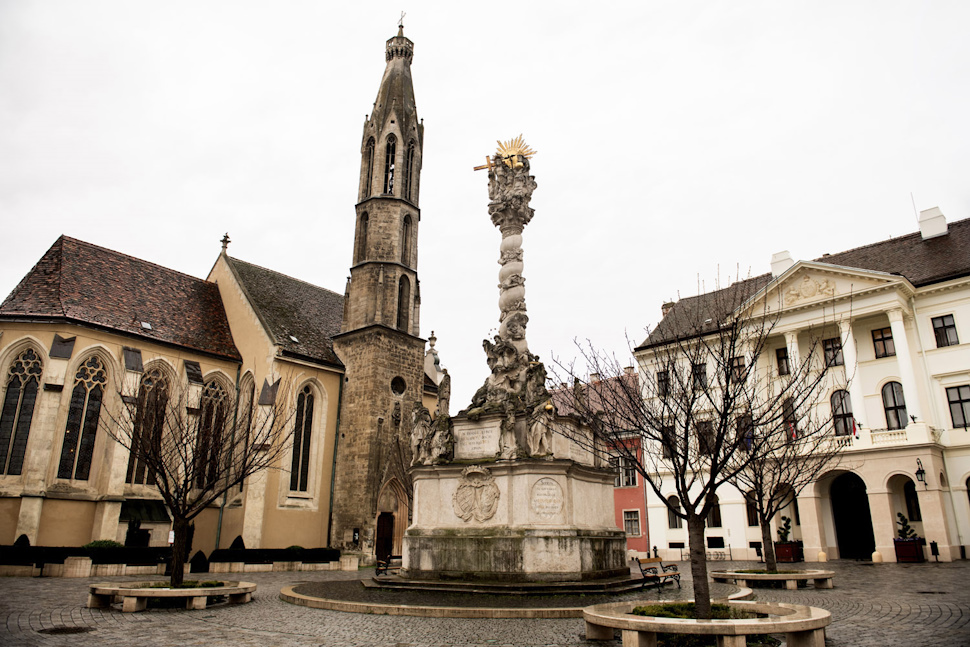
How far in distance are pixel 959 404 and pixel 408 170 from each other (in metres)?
28.2

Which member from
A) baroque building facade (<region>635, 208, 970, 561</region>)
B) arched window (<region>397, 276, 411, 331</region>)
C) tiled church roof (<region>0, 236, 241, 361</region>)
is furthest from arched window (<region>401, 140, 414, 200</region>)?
baroque building facade (<region>635, 208, 970, 561</region>)

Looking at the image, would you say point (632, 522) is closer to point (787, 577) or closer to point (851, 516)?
point (851, 516)

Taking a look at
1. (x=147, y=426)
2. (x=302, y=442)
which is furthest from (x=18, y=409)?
(x=147, y=426)

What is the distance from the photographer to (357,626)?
9023 mm

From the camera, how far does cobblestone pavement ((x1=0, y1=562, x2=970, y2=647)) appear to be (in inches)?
303

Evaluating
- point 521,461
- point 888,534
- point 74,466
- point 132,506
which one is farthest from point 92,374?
point 888,534

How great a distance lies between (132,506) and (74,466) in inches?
105

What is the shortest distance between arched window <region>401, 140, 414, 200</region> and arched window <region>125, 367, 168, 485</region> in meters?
15.2

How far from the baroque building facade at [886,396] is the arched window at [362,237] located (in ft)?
52.2

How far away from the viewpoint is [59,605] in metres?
11.7

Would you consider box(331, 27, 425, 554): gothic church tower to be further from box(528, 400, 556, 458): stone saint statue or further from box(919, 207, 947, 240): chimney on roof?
box(919, 207, 947, 240): chimney on roof

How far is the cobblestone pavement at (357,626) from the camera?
7684mm

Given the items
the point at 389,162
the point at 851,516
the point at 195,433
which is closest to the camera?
the point at 195,433

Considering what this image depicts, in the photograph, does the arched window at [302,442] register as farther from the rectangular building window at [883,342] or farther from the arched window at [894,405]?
the rectangular building window at [883,342]
